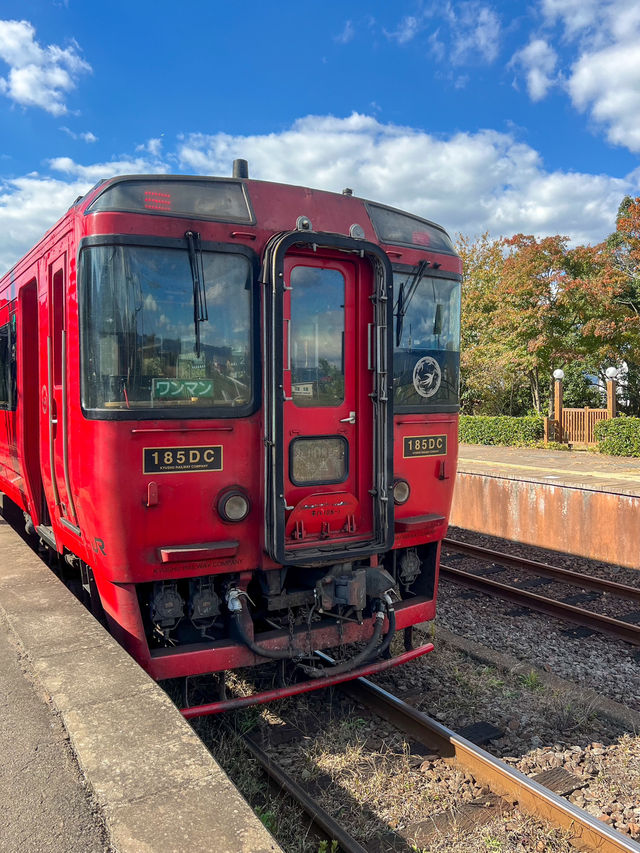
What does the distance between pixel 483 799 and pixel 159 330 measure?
131 inches

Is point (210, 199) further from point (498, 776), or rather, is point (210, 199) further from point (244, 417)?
point (498, 776)

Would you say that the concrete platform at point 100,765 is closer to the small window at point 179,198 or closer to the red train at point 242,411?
the red train at point 242,411

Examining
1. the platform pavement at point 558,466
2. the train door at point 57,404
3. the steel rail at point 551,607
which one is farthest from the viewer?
the platform pavement at point 558,466

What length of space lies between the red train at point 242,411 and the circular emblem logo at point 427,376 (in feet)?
0.05

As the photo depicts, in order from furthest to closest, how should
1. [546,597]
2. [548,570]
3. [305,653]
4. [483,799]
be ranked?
[548,570], [546,597], [305,653], [483,799]

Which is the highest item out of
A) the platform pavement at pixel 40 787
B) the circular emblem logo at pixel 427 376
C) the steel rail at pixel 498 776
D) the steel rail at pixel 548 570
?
the circular emblem logo at pixel 427 376

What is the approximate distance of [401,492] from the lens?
5211mm

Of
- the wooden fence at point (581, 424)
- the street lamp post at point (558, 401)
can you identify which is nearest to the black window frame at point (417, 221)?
the wooden fence at point (581, 424)

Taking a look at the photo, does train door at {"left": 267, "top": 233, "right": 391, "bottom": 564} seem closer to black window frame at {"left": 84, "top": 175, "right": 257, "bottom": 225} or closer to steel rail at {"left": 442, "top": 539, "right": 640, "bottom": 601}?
black window frame at {"left": 84, "top": 175, "right": 257, "bottom": 225}

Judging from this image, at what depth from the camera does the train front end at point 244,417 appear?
4.21 meters

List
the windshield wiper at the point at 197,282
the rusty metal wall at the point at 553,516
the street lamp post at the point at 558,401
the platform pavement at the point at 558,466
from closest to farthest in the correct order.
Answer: the windshield wiper at the point at 197,282 < the rusty metal wall at the point at 553,516 < the platform pavement at the point at 558,466 < the street lamp post at the point at 558,401

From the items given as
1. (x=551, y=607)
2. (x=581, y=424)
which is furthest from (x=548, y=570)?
(x=581, y=424)

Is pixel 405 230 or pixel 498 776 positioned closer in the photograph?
pixel 498 776

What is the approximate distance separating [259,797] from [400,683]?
70.4 inches
